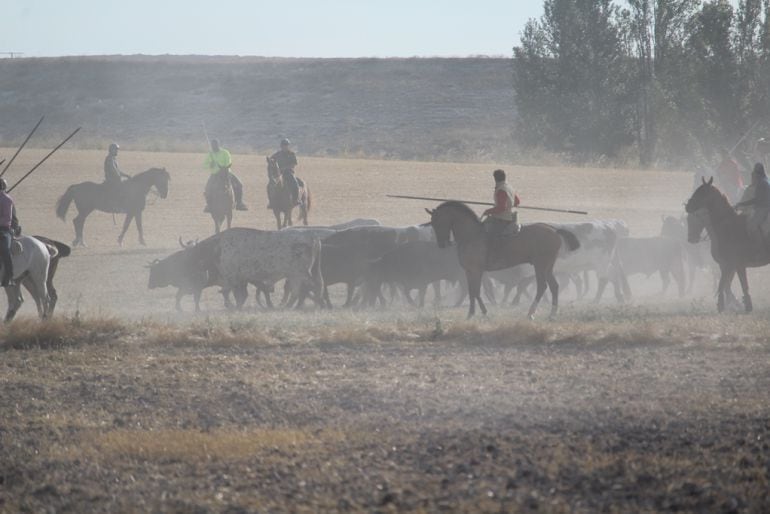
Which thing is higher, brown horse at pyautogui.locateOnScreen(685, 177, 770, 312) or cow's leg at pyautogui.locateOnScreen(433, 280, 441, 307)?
brown horse at pyautogui.locateOnScreen(685, 177, 770, 312)

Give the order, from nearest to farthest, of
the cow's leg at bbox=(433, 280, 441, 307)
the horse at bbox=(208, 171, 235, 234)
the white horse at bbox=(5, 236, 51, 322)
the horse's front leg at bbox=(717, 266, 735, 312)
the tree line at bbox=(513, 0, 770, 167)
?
the white horse at bbox=(5, 236, 51, 322) → the horse's front leg at bbox=(717, 266, 735, 312) → the cow's leg at bbox=(433, 280, 441, 307) → the horse at bbox=(208, 171, 235, 234) → the tree line at bbox=(513, 0, 770, 167)

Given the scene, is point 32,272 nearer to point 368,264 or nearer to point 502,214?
point 502,214

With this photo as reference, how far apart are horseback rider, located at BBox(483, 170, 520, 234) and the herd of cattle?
4.73 meters

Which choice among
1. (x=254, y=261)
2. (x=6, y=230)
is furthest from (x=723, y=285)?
(x=6, y=230)

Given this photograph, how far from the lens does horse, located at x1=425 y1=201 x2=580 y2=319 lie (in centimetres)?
1953

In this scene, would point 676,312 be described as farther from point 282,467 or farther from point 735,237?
point 282,467

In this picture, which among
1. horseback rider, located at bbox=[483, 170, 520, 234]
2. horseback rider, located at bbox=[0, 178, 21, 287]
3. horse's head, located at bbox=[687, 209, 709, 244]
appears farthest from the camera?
horse's head, located at bbox=[687, 209, 709, 244]

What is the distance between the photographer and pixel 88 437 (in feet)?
37.8

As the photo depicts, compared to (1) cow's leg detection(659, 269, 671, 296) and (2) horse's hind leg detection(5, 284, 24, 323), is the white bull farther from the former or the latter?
(1) cow's leg detection(659, 269, 671, 296)

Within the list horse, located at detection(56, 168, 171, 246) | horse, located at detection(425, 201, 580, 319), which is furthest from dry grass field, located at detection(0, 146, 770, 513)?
horse, located at detection(56, 168, 171, 246)

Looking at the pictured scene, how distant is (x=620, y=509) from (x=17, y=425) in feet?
19.4

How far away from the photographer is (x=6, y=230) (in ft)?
58.0

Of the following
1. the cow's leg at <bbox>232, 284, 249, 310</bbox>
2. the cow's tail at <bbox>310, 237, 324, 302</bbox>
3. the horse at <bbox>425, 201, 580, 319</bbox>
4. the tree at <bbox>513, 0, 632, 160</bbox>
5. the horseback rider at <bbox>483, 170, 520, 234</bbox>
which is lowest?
the cow's leg at <bbox>232, 284, 249, 310</bbox>

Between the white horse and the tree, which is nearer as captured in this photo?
the white horse
